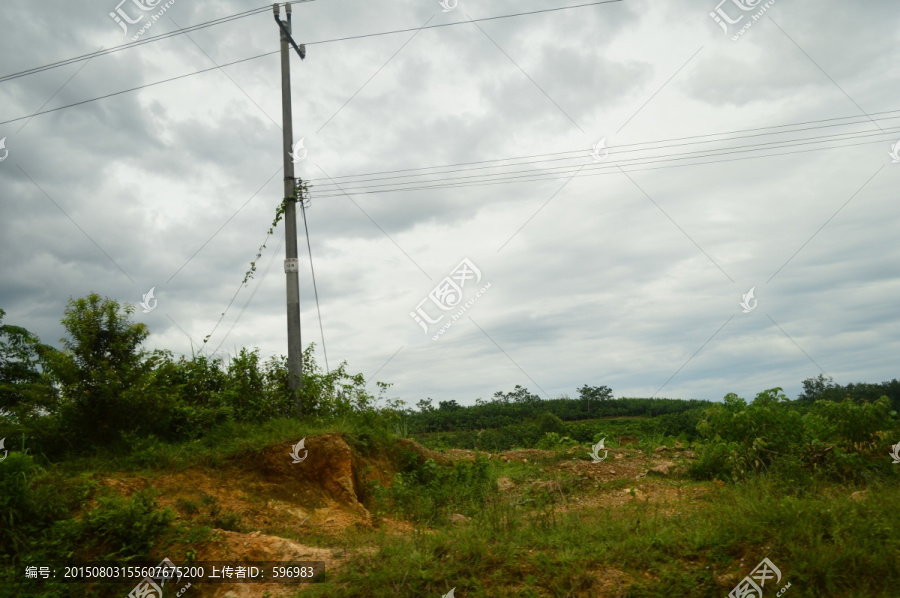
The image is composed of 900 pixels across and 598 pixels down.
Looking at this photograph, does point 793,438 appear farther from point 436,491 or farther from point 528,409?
point 528,409

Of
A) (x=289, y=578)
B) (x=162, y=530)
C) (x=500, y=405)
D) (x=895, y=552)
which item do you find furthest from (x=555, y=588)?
(x=500, y=405)

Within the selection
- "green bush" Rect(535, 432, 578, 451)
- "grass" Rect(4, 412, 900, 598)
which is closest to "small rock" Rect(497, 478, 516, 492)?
"grass" Rect(4, 412, 900, 598)

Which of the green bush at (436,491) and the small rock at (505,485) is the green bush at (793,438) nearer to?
the small rock at (505,485)

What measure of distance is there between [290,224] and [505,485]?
573 centimetres

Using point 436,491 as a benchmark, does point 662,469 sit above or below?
below

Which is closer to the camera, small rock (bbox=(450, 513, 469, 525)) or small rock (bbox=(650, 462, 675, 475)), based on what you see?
small rock (bbox=(450, 513, 469, 525))

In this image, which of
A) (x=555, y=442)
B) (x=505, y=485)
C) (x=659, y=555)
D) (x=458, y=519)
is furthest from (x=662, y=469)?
(x=659, y=555)

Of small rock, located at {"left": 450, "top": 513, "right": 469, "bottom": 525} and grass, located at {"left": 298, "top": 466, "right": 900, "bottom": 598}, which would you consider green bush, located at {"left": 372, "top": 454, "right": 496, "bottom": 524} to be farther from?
grass, located at {"left": 298, "top": 466, "right": 900, "bottom": 598}

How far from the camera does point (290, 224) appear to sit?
9672 millimetres

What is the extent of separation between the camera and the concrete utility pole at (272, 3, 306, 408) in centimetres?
924

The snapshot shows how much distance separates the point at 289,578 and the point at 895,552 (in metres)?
5.18

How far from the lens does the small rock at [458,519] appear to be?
6.65 metres

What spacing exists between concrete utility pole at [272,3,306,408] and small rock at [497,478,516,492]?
346cm

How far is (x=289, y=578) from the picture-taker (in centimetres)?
514
